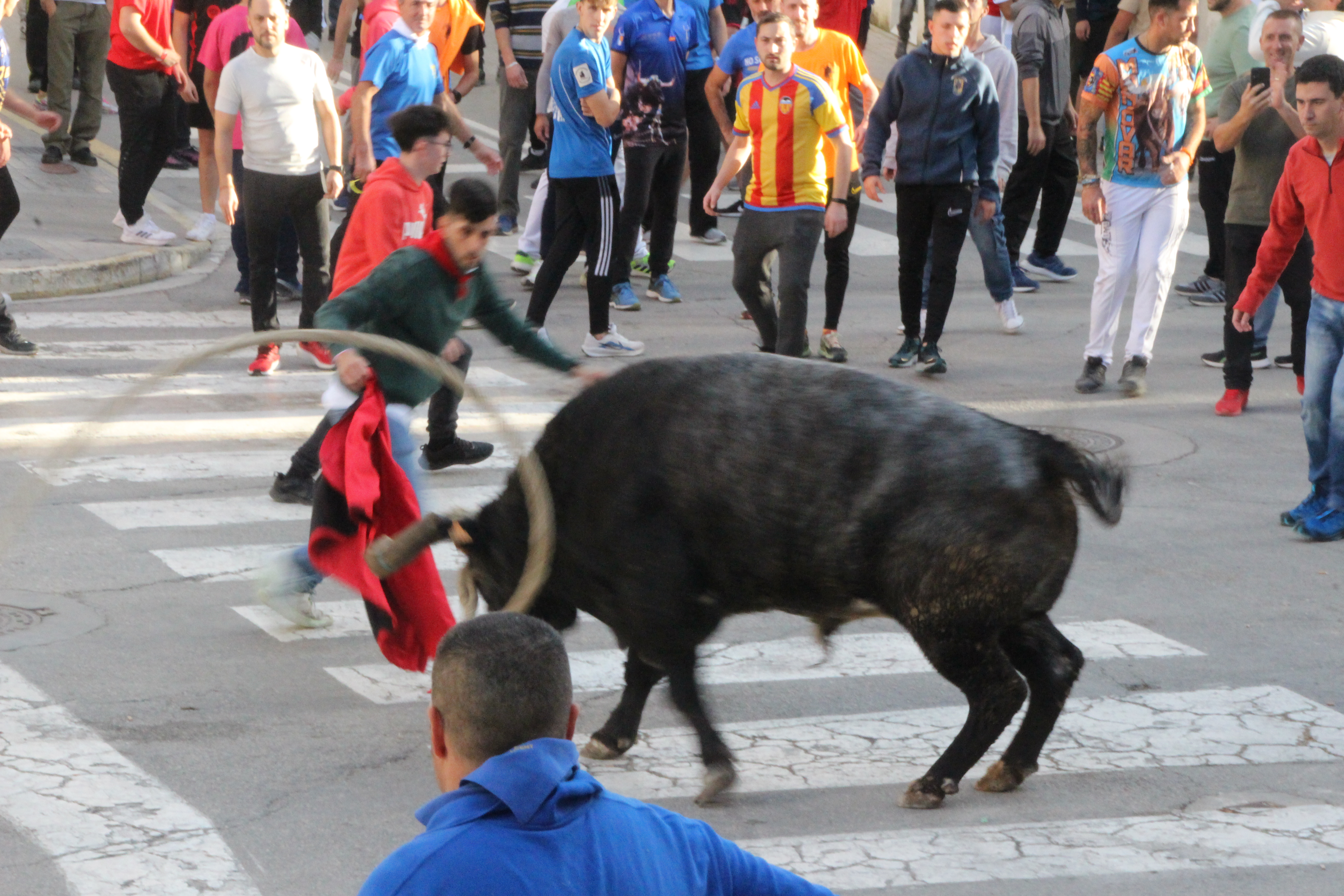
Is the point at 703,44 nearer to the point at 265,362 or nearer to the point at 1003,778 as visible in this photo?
the point at 265,362

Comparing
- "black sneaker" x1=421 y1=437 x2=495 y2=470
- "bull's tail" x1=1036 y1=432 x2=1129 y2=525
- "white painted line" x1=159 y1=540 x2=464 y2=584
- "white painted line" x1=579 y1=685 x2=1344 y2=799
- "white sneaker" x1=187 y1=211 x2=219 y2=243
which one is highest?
"bull's tail" x1=1036 y1=432 x2=1129 y2=525

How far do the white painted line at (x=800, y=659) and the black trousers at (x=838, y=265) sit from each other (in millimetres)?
4873

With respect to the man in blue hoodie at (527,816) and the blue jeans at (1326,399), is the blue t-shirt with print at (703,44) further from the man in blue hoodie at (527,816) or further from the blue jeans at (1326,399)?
the man in blue hoodie at (527,816)

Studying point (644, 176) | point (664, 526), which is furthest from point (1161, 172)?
point (664, 526)

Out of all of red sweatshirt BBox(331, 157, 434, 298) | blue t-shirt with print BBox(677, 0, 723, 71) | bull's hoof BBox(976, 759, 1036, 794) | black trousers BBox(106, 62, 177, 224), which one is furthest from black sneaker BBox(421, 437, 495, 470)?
black trousers BBox(106, 62, 177, 224)

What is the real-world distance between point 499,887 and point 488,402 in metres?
3.51

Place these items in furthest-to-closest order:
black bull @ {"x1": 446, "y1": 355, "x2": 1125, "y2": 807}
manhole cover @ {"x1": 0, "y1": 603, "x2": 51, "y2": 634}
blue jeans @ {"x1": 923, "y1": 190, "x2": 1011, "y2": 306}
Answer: blue jeans @ {"x1": 923, "y1": 190, "x2": 1011, "y2": 306}, manhole cover @ {"x1": 0, "y1": 603, "x2": 51, "y2": 634}, black bull @ {"x1": 446, "y1": 355, "x2": 1125, "y2": 807}

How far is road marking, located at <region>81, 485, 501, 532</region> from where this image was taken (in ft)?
25.3

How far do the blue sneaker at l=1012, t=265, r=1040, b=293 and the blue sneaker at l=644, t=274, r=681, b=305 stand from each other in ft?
9.56

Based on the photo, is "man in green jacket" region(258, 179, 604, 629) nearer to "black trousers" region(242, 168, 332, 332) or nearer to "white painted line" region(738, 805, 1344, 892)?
"white painted line" region(738, 805, 1344, 892)

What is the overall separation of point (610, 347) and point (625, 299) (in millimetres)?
1483

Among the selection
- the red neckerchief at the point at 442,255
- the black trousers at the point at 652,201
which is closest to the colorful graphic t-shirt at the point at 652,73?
the black trousers at the point at 652,201

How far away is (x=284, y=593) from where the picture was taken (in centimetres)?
624

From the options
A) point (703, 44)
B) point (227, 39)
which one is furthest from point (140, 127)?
point (703, 44)
